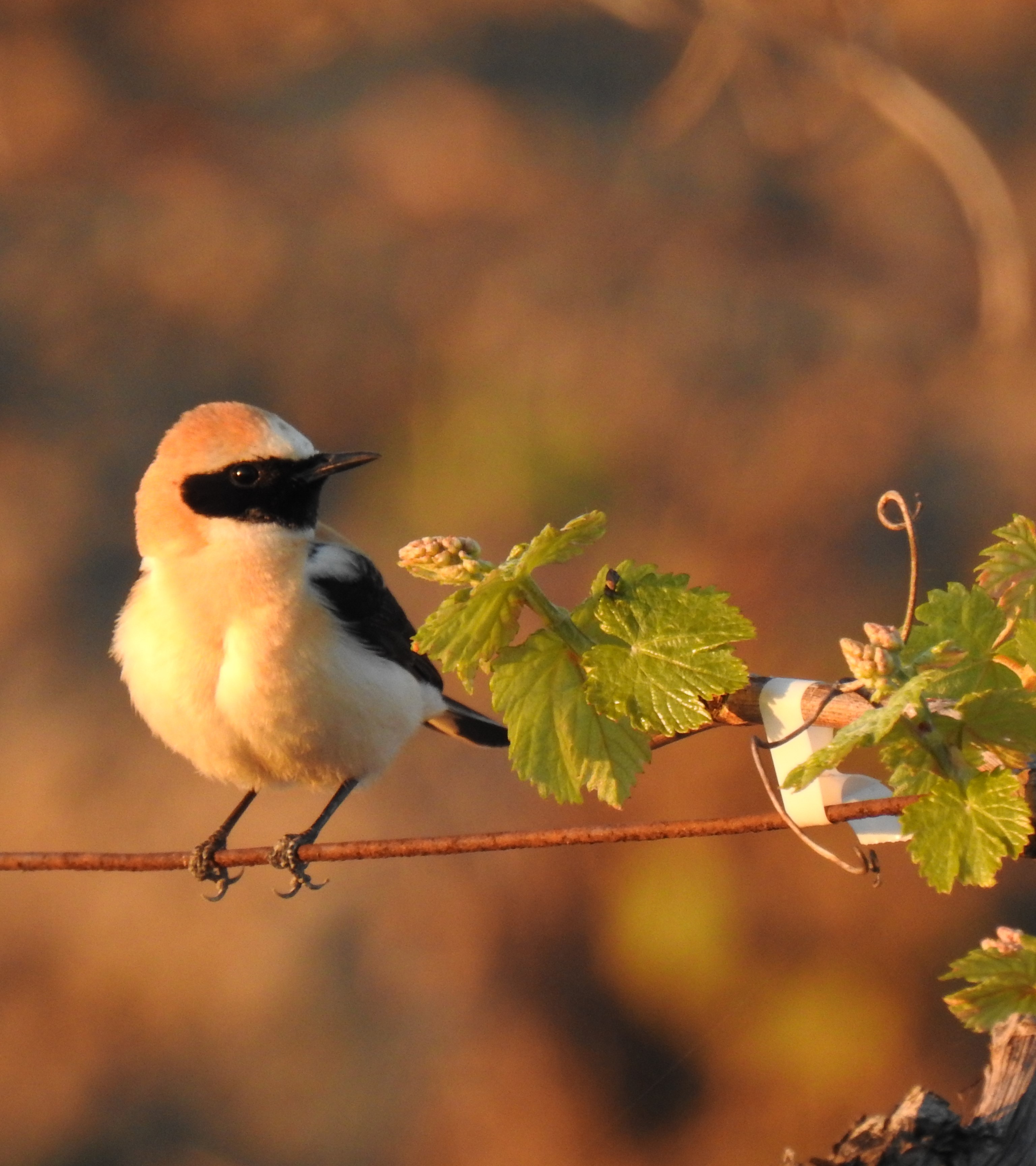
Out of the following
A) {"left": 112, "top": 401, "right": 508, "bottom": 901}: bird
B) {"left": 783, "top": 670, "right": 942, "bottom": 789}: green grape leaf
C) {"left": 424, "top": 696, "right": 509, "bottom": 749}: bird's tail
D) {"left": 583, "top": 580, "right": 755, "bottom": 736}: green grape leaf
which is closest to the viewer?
{"left": 783, "top": 670, "right": 942, "bottom": 789}: green grape leaf

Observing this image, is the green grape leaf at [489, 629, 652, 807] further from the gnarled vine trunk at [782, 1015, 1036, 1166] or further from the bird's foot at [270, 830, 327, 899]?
the bird's foot at [270, 830, 327, 899]

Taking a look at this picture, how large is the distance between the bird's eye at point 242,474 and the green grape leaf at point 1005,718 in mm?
1135

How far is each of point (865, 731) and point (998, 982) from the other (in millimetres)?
179

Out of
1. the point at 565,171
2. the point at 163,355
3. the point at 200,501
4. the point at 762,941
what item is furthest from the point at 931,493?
the point at 200,501

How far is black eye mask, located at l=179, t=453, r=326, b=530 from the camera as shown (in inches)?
65.5

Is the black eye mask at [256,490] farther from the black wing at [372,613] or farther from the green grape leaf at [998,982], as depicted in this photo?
the green grape leaf at [998,982]

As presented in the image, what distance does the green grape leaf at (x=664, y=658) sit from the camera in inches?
29.1

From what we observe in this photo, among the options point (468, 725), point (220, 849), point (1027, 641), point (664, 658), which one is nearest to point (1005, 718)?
point (1027, 641)

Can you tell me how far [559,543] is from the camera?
2.40 ft

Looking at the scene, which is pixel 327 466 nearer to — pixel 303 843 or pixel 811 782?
pixel 303 843

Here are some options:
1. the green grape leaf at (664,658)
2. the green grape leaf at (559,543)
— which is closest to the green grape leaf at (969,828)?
the green grape leaf at (664,658)

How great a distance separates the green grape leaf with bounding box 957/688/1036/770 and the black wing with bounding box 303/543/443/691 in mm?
1074

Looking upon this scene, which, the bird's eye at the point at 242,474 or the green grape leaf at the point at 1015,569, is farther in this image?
the bird's eye at the point at 242,474

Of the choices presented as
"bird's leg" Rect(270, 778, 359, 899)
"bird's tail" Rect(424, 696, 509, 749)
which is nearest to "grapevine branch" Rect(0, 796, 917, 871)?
"bird's leg" Rect(270, 778, 359, 899)
